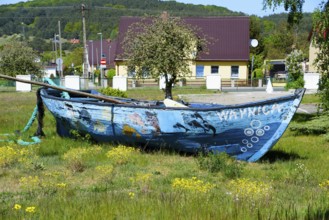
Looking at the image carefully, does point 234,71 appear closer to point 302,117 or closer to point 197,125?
point 302,117

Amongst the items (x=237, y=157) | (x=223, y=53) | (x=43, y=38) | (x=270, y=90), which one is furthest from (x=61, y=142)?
(x=43, y=38)

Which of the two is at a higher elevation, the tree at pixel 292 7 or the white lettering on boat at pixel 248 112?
the tree at pixel 292 7

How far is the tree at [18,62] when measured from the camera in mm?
55906

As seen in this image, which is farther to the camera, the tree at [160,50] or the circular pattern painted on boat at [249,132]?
the tree at [160,50]

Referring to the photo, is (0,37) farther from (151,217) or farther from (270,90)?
(151,217)

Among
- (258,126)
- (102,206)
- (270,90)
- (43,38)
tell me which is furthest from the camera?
(43,38)

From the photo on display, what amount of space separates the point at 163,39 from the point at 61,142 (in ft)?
36.3

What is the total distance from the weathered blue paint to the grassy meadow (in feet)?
1.03

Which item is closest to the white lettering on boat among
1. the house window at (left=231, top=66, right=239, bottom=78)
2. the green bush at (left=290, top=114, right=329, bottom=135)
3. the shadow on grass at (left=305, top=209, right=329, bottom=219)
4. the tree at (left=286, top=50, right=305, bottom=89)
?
the shadow on grass at (left=305, top=209, right=329, bottom=219)

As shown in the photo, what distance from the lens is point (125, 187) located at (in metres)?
6.97

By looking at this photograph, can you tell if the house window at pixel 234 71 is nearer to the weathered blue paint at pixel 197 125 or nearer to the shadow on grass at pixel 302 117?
the shadow on grass at pixel 302 117

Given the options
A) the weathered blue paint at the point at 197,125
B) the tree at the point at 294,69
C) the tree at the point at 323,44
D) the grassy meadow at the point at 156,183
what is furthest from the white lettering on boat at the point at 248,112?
the tree at the point at 294,69

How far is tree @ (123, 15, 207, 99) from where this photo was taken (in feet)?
69.3

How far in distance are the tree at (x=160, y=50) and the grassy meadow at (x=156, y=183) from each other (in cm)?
952
